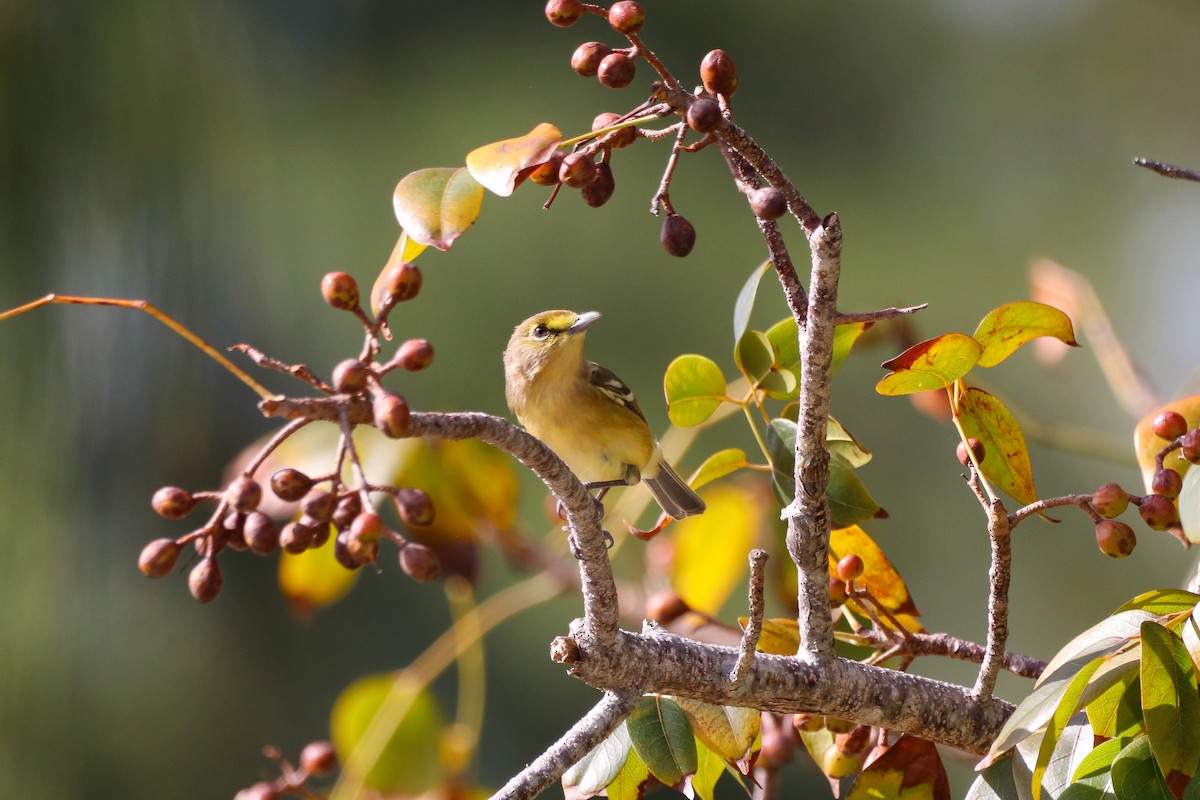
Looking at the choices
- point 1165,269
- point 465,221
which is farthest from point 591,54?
point 1165,269

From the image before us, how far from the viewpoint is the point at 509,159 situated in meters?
1.06

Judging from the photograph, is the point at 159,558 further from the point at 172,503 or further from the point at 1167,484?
the point at 1167,484

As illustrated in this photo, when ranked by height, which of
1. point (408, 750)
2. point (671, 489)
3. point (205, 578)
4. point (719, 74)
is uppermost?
point (719, 74)

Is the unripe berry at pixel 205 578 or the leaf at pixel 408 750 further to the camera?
the leaf at pixel 408 750

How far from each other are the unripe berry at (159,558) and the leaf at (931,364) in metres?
0.72

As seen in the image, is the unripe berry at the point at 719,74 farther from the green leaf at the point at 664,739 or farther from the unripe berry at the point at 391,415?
the green leaf at the point at 664,739

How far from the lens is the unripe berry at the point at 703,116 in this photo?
94 cm

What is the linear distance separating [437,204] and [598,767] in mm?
660

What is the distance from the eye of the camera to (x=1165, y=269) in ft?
20.7

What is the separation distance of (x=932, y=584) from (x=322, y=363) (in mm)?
3080

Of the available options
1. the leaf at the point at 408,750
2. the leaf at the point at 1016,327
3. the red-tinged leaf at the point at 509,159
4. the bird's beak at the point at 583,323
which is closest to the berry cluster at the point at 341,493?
the red-tinged leaf at the point at 509,159

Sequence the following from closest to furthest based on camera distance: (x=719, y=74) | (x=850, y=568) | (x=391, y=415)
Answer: (x=391, y=415) < (x=719, y=74) < (x=850, y=568)

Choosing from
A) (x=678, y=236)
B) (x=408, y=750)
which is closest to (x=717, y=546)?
(x=408, y=750)

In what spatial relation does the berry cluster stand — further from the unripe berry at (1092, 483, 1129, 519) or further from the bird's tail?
the bird's tail
